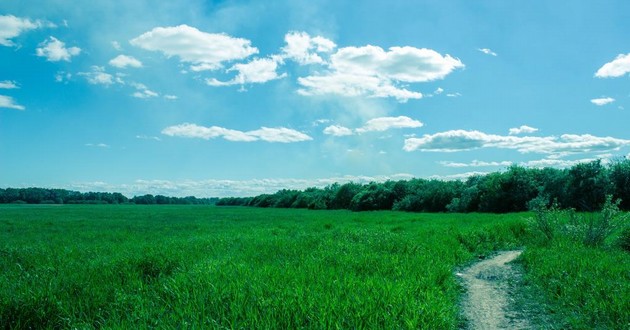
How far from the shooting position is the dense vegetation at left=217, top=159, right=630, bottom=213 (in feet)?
151

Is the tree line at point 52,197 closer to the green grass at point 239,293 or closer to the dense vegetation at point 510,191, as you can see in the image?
the dense vegetation at point 510,191

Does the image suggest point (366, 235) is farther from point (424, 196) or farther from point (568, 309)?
point (424, 196)

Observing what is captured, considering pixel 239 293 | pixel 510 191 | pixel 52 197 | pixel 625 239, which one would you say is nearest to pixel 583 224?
pixel 625 239

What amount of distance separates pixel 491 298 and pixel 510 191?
52.9 metres

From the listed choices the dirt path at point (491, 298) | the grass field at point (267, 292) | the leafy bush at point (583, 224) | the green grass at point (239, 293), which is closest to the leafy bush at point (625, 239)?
Answer: the leafy bush at point (583, 224)

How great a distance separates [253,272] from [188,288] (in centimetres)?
174

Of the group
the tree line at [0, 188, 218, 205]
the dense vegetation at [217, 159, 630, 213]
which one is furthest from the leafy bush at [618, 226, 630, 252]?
the tree line at [0, 188, 218, 205]

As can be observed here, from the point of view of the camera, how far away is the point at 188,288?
7.55m

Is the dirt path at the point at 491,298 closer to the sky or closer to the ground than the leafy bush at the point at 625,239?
closer to the ground

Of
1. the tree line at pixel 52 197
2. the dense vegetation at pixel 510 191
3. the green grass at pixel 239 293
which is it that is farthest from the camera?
the tree line at pixel 52 197

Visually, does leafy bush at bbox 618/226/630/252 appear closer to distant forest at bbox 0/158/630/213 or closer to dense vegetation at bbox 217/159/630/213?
distant forest at bbox 0/158/630/213

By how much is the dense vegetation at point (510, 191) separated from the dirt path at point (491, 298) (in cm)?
3730

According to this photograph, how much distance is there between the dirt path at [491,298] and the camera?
7520 millimetres

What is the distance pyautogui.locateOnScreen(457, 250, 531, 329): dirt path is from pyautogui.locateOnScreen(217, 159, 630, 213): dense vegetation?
37.3m
